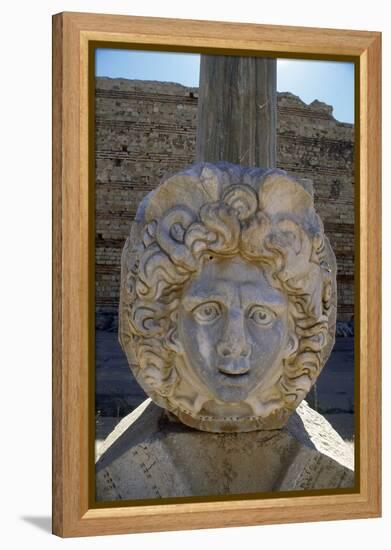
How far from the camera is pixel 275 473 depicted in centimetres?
634

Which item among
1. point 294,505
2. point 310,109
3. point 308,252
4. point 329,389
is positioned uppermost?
point 310,109

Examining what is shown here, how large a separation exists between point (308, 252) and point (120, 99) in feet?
3.04

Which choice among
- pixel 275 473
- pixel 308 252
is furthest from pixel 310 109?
pixel 275 473

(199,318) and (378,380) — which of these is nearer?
(199,318)

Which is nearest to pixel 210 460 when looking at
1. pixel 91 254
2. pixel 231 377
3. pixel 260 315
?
pixel 231 377

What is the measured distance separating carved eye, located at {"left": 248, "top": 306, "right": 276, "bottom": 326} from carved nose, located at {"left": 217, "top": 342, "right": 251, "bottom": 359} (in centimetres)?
12

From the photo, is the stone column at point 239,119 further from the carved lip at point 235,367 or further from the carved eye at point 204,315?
the carved lip at point 235,367

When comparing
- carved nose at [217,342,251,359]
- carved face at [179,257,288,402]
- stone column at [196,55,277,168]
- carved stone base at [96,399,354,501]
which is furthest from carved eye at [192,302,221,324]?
→ stone column at [196,55,277,168]

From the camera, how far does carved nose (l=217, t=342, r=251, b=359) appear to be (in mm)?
5953

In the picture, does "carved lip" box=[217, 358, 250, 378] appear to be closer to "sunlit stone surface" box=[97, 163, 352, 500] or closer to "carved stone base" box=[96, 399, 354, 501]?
"sunlit stone surface" box=[97, 163, 352, 500]

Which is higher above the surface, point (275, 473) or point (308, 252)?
point (308, 252)

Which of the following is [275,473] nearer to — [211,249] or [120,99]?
[211,249]

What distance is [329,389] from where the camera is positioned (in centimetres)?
641

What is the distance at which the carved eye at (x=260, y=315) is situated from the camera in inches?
237
